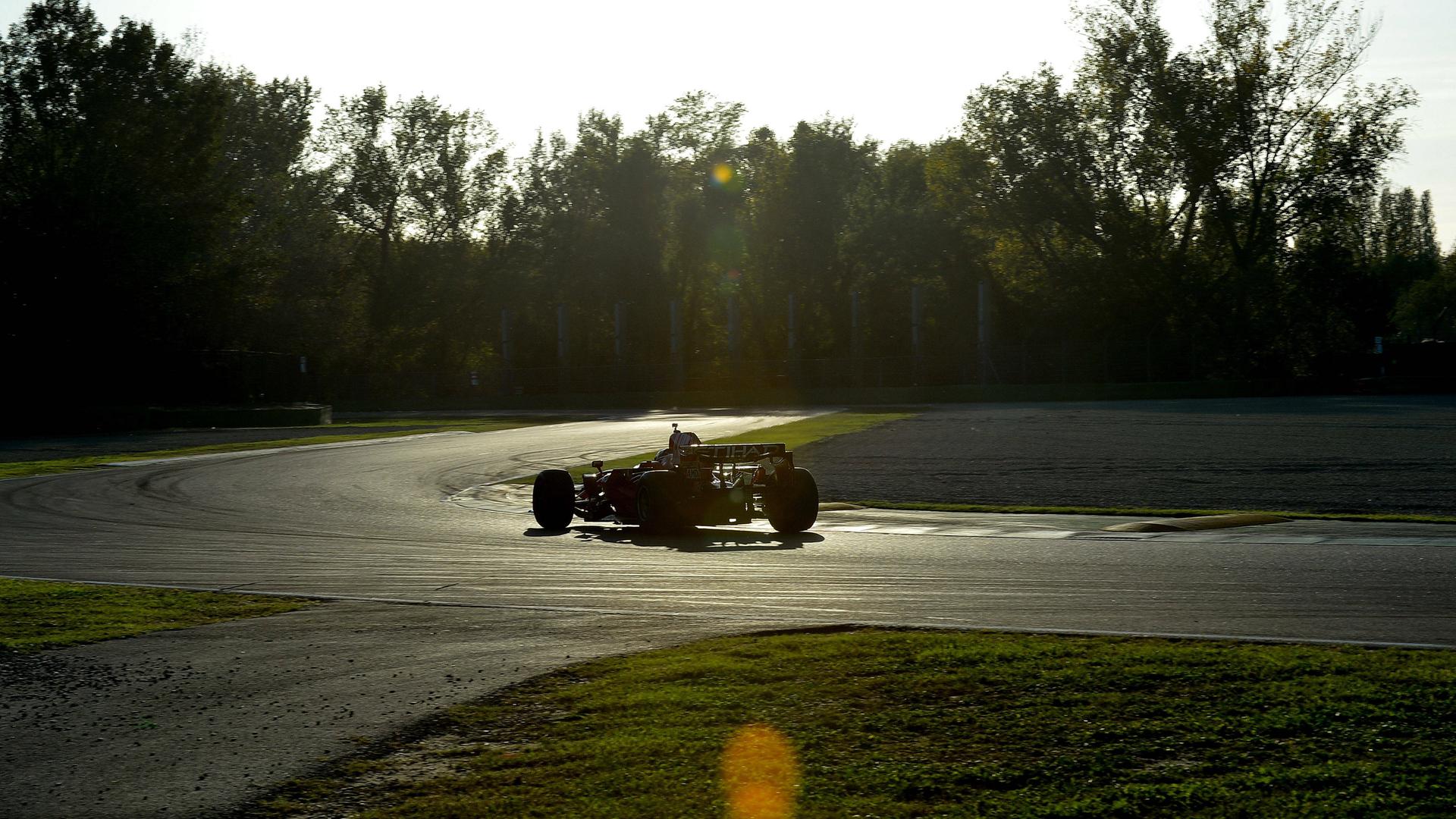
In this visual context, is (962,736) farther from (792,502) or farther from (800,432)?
(800,432)

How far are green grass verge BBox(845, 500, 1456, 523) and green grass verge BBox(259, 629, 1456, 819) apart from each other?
10217mm

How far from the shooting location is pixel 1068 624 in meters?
10.2

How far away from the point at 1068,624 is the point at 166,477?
24701 millimetres

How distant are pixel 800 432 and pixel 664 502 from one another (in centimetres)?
2447

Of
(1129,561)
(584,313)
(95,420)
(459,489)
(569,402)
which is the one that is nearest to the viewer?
(1129,561)

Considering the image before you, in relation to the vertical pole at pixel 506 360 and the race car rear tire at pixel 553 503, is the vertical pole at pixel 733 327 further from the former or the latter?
the race car rear tire at pixel 553 503

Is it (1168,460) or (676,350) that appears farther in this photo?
(676,350)

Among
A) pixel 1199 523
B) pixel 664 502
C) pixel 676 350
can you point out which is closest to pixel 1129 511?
pixel 1199 523

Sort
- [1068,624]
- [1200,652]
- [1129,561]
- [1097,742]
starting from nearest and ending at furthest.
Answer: [1097,742] < [1200,652] < [1068,624] < [1129,561]

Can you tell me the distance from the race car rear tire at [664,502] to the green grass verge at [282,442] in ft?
66.6

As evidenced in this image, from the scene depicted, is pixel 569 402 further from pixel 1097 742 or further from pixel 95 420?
pixel 1097 742

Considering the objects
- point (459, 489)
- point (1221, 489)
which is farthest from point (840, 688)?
point (459, 489)

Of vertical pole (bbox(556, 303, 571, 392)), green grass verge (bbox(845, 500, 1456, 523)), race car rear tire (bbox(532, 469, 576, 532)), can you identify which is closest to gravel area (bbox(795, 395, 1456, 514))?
green grass verge (bbox(845, 500, 1456, 523))

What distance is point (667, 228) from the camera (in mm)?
103312
